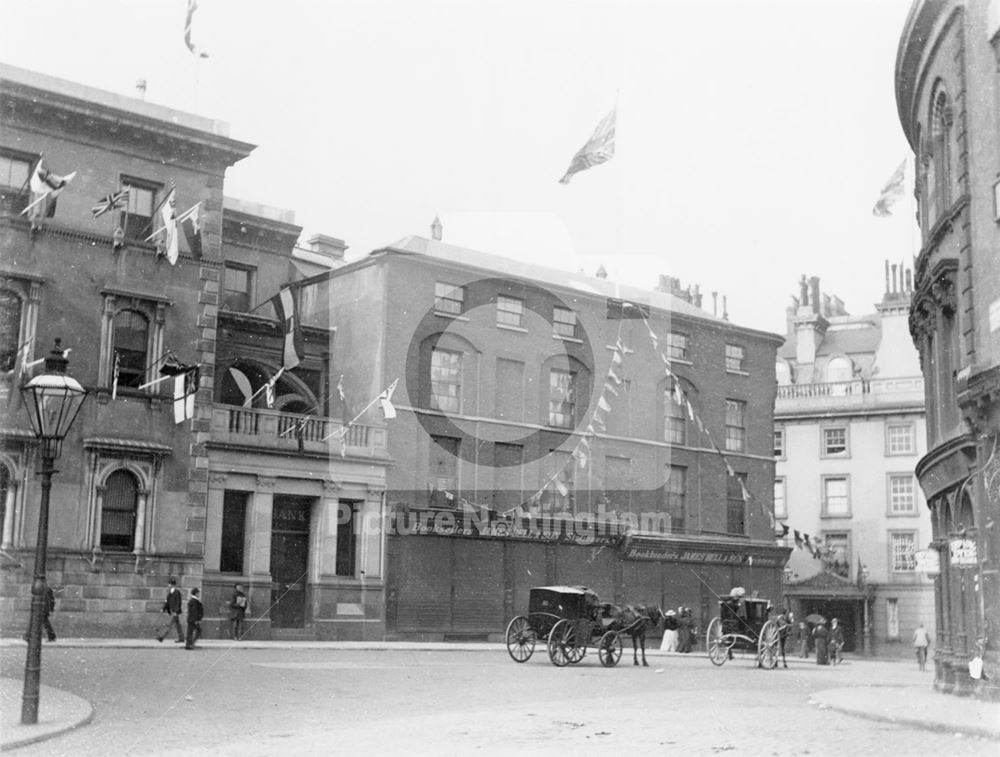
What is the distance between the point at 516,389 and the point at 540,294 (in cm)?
337

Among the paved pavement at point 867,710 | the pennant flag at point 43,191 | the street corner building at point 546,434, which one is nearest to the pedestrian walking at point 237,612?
the street corner building at point 546,434

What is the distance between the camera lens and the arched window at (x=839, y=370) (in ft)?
196

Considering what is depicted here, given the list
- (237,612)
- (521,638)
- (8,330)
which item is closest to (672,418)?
(237,612)

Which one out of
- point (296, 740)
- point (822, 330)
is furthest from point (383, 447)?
point (822, 330)

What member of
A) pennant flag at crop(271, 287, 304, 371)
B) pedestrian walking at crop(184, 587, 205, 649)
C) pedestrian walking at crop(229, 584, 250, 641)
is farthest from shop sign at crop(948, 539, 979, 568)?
pennant flag at crop(271, 287, 304, 371)

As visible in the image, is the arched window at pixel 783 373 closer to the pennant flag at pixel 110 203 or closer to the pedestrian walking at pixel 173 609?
the pedestrian walking at pixel 173 609

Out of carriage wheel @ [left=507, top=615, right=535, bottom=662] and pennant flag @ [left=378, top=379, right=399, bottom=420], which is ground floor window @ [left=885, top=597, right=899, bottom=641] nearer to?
pennant flag @ [left=378, top=379, right=399, bottom=420]

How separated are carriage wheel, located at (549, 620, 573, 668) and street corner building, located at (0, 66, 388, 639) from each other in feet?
32.3

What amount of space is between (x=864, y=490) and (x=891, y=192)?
33881 mm

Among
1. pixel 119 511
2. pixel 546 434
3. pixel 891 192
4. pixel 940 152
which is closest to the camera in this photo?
pixel 940 152

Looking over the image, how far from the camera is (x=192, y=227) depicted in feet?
94.9

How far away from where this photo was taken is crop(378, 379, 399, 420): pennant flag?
32241mm

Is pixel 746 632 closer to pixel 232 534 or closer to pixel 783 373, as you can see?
pixel 232 534

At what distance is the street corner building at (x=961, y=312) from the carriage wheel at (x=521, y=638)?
7957 millimetres
